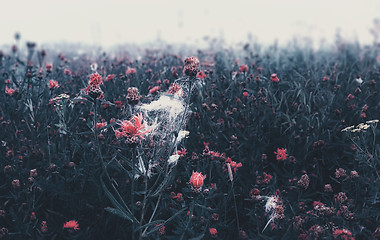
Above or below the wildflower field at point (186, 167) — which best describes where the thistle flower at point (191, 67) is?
above

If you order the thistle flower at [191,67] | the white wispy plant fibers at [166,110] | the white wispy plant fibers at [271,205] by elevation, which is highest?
the thistle flower at [191,67]

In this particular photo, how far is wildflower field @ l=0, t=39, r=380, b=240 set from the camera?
2141mm

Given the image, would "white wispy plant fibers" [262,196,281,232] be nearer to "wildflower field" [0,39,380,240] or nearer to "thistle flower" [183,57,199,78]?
"wildflower field" [0,39,380,240]

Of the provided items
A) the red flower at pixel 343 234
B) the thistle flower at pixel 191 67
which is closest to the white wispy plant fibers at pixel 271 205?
the red flower at pixel 343 234

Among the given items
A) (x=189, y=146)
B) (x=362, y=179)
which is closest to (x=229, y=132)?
(x=189, y=146)

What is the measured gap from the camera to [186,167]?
2668 mm

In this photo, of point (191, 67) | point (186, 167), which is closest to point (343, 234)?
point (186, 167)

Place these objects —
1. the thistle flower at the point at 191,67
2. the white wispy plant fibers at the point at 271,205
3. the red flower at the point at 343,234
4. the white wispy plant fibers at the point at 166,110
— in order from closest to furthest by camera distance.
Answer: the red flower at the point at 343,234 → the thistle flower at the point at 191,67 → the white wispy plant fibers at the point at 271,205 → the white wispy plant fibers at the point at 166,110

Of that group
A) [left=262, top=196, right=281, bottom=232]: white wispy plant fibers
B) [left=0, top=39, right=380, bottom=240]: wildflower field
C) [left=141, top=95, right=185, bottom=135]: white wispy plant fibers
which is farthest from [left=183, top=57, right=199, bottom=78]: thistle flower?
[left=262, top=196, right=281, bottom=232]: white wispy plant fibers

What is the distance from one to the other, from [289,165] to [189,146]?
39.0 inches

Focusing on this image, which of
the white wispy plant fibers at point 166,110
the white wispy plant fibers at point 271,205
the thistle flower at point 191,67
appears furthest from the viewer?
the white wispy plant fibers at point 166,110

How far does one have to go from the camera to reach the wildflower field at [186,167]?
214cm

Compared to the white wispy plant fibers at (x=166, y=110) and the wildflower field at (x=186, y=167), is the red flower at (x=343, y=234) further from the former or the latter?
the white wispy plant fibers at (x=166, y=110)

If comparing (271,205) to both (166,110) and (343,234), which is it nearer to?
(343,234)
